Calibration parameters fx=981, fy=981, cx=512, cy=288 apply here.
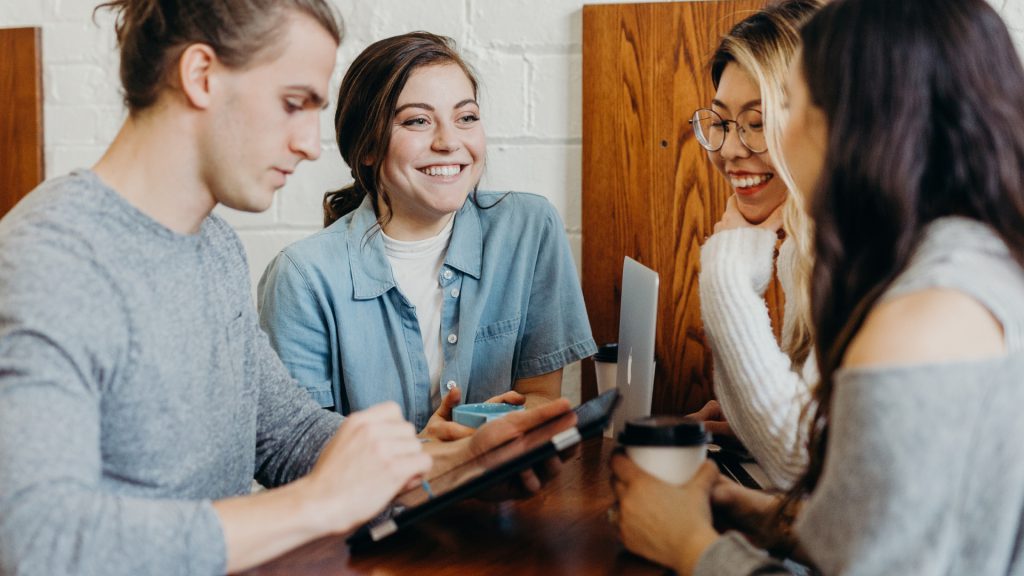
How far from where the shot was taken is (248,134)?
3.19ft

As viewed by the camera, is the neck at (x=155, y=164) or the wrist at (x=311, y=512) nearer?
the wrist at (x=311, y=512)

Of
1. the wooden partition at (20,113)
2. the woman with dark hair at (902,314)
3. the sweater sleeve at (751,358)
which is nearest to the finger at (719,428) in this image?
the sweater sleeve at (751,358)

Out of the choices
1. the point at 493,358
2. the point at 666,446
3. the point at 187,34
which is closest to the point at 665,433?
the point at 666,446

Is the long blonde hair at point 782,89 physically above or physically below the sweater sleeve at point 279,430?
above

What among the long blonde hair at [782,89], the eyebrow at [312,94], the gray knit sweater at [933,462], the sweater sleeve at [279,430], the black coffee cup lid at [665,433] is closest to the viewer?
the gray knit sweater at [933,462]

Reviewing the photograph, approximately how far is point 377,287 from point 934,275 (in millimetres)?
1075

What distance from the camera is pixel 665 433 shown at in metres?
0.88

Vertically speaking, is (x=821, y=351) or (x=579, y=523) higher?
(x=821, y=351)

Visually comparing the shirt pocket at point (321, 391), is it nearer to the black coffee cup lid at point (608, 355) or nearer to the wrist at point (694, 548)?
the black coffee cup lid at point (608, 355)

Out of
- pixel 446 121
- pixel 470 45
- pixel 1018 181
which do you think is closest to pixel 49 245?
pixel 1018 181

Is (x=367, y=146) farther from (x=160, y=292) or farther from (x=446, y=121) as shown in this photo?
(x=160, y=292)

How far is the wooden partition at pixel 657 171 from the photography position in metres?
1.85

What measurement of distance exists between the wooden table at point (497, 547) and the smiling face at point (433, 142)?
2.27 ft

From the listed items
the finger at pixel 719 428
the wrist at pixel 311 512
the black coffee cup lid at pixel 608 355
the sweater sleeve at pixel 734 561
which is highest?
the black coffee cup lid at pixel 608 355
